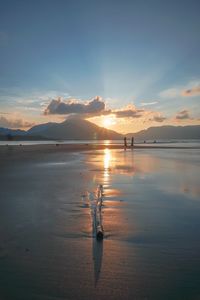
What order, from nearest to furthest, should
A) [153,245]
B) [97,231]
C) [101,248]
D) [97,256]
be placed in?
[97,256], [101,248], [153,245], [97,231]

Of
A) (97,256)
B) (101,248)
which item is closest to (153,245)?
(101,248)

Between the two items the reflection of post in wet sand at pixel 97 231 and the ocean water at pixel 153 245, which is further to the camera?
the reflection of post in wet sand at pixel 97 231

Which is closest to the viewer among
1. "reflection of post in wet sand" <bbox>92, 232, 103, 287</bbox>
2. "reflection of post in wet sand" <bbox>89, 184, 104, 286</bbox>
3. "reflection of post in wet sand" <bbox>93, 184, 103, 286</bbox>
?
"reflection of post in wet sand" <bbox>92, 232, 103, 287</bbox>

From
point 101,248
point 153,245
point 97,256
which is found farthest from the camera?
point 153,245

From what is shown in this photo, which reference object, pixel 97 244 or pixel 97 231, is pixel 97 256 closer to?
pixel 97 244

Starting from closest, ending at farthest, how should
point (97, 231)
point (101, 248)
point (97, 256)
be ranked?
1. point (97, 256)
2. point (101, 248)
3. point (97, 231)

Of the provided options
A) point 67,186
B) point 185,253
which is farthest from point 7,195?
point 185,253

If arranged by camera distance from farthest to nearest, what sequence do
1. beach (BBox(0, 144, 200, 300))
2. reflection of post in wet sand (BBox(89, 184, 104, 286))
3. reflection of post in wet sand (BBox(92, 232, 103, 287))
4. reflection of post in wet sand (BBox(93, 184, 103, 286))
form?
reflection of post in wet sand (BBox(89, 184, 104, 286))
reflection of post in wet sand (BBox(93, 184, 103, 286))
reflection of post in wet sand (BBox(92, 232, 103, 287))
beach (BBox(0, 144, 200, 300))

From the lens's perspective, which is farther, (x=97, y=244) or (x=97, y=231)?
(x=97, y=231)

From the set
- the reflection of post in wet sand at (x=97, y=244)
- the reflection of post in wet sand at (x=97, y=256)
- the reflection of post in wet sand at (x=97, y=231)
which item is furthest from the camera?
the reflection of post in wet sand at (x=97, y=231)

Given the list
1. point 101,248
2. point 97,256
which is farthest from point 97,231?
point 97,256

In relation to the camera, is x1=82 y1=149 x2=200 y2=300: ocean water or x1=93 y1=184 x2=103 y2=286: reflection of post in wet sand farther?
x1=93 y1=184 x2=103 y2=286: reflection of post in wet sand

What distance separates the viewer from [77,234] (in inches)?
248

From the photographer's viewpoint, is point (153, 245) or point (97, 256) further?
point (153, 245)
